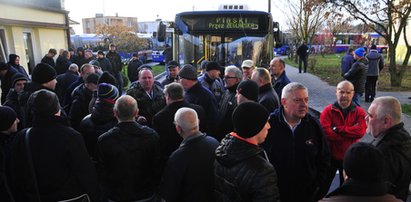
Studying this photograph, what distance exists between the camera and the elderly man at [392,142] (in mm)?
2623

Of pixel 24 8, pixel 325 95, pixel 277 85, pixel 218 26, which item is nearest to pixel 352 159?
pixel 277 85

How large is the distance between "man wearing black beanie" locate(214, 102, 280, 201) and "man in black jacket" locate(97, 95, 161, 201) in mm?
931

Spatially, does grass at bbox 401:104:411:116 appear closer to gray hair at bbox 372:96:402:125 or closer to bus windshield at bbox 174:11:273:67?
bus windshield at bbox 174:11:273:67

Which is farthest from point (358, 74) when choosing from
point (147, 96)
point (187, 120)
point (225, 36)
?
point (187, 120)

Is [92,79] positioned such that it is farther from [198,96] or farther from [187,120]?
[187,120]

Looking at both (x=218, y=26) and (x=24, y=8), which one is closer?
(x=218, y=26)

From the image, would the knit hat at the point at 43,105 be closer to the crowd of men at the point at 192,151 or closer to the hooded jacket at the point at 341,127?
the crowd of men at the point at 192,151

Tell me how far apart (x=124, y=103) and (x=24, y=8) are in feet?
40.7

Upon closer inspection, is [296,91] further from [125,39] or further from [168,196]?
[125,39]

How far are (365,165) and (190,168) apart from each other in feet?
4.77

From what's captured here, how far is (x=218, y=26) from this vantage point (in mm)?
8891

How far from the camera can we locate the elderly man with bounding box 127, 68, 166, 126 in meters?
5.32

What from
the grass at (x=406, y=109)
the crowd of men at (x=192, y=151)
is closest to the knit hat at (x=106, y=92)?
the crowd of men at (x=192, y=151)

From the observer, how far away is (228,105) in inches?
195
